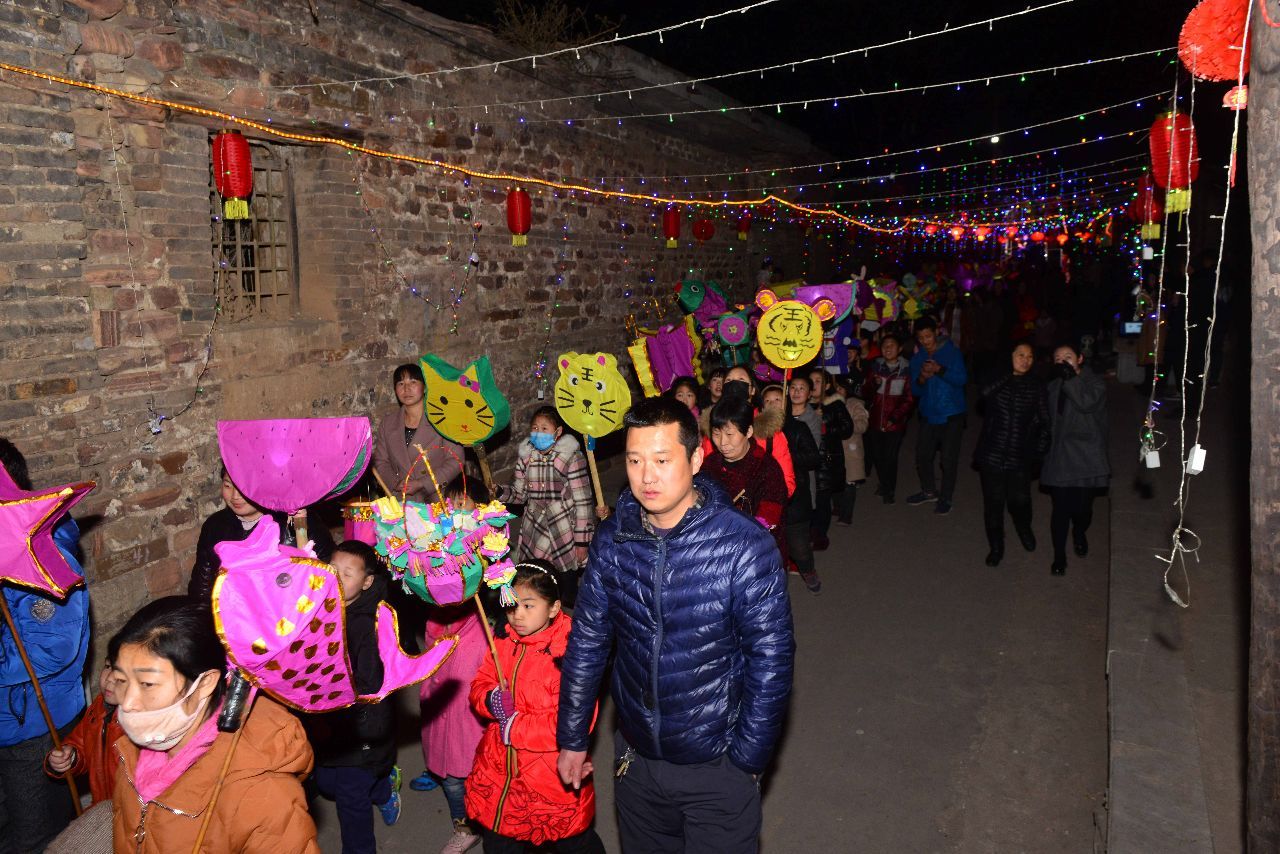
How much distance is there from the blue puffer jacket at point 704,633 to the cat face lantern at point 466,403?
2.76 metres

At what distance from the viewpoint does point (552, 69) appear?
32.6ft

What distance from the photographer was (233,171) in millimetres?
5797

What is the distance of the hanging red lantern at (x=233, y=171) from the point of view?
5785 mm

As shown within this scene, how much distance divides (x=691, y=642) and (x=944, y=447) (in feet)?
22.4

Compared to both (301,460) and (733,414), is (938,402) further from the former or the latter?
(301,460)

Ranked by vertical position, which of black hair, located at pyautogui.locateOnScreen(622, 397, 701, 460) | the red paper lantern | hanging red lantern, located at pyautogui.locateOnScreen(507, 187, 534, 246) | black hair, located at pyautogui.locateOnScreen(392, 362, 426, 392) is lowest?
black hair, located at pyautogui.locateOnScreen(622, 397, 701, 460)

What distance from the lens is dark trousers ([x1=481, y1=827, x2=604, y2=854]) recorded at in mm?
3646

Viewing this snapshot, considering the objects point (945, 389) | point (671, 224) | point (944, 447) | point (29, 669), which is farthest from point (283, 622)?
point (671, 224)

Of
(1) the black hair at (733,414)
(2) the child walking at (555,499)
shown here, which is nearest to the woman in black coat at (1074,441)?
(1) the black hair at (733,414)

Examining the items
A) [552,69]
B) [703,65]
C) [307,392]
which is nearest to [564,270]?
[552,69]

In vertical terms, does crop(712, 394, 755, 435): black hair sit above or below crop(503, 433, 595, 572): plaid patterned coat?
above

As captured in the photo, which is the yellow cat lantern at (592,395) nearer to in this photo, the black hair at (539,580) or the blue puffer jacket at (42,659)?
the black hair at (539,580)

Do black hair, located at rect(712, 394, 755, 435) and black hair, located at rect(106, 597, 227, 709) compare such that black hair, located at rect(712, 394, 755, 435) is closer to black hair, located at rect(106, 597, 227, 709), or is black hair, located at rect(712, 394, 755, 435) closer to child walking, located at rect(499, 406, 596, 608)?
child walking, located at rect(499, 406, 596, 608)

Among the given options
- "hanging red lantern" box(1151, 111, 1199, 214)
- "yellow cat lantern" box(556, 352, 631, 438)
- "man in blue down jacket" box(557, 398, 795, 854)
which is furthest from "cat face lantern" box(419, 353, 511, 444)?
"hanging red lantern" box(1151, 111, 1199, 214)
